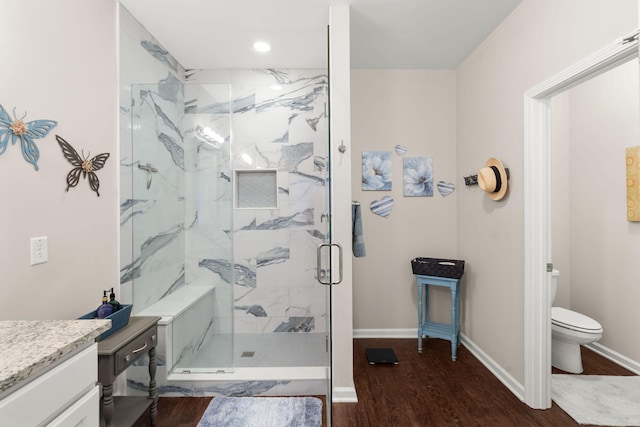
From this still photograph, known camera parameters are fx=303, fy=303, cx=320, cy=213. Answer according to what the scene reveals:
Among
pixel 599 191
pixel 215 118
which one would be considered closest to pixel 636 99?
pixel 599 191

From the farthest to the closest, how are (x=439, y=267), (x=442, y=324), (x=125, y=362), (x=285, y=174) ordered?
(x=285, y=174) < (x=442, y=324) < (x=439, y=267) < (x=125, y=362)

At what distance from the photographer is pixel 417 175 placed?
3.03 m

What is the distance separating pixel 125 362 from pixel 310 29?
2469 mm

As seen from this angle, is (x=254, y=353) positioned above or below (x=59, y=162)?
below

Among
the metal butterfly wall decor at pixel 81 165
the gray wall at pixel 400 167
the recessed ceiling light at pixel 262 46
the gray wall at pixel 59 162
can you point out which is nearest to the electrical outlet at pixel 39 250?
the gray wall at pixel 59 162

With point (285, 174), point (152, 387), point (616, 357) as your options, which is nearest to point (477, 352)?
point (616, 357)

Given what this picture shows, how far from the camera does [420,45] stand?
2576 mm

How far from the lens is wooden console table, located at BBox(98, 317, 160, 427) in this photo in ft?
4.73

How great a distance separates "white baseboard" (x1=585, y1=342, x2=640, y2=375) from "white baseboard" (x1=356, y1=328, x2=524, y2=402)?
1049 millimetres

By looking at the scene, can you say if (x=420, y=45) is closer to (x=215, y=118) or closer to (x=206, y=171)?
(x=215, y=118)

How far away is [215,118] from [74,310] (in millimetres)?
1574

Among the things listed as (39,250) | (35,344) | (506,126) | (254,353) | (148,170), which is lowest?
(254,353)

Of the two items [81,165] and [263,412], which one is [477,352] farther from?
[81,165]

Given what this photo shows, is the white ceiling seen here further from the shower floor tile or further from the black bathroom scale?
the black bathroom scale
